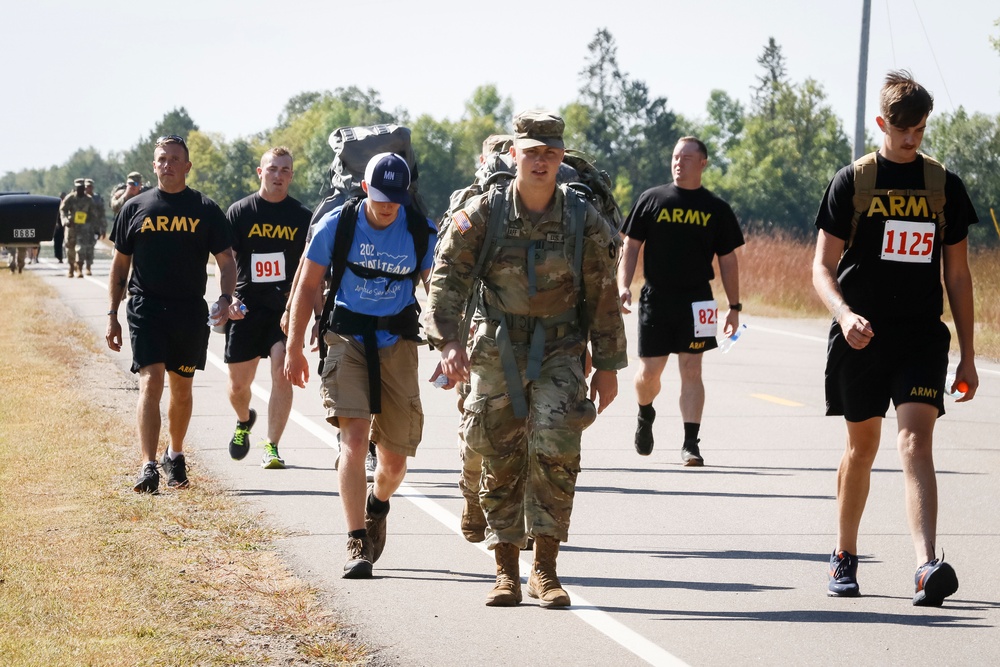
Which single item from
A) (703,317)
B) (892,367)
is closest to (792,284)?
(703,317)

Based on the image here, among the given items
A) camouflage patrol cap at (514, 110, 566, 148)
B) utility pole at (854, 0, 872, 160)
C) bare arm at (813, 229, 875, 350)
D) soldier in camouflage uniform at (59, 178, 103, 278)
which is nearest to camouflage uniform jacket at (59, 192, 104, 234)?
soldier in camouflage uniform at (59, 178, 103, 278)

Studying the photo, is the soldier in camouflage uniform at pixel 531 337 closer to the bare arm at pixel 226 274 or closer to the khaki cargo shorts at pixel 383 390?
the khaki cargo shorts at pixel 383 390

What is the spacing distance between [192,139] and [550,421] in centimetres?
17319

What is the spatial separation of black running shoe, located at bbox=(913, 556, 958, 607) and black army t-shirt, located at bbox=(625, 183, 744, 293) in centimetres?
435

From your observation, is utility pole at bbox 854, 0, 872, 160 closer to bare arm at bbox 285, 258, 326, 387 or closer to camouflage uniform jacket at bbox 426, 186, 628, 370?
bare arm at bbox 285, 258, 326, 387

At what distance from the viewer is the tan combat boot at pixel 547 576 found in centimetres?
636

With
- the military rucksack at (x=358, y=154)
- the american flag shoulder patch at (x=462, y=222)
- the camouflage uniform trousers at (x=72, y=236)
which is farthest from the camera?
the camouflage uniform trousers at (x=72, y=236)

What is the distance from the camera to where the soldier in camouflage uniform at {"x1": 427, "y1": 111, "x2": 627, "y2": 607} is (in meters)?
6.36

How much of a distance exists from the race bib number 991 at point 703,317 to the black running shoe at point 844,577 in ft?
12.8

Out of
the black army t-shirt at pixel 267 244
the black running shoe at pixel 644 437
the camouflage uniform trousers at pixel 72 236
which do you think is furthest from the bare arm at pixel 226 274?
the camouflage uniform trousers at pixel 72 236

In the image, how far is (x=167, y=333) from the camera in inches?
363

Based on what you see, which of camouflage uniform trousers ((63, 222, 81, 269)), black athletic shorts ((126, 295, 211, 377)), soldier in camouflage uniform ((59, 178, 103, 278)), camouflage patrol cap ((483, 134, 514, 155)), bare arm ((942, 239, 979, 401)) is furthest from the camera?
camouflage uniform trousers ((63, 222, 81, 269))

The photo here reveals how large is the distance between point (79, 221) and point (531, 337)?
28.2 metres

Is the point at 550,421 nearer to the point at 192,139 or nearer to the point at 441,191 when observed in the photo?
the point at 441,191
